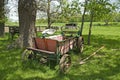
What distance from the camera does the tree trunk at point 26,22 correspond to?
33.3ft

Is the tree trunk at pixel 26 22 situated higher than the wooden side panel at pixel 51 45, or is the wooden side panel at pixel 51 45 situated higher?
the tree trunk at pixel 26 22

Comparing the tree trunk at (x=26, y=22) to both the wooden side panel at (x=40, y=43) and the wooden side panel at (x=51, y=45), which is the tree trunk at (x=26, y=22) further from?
the wooden side panel at (x=51, y=45)

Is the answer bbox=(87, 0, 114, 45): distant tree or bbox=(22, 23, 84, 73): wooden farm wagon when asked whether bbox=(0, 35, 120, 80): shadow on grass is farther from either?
bbox=(87, 0, 114, 45): distant tree

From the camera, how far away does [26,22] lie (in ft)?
33.7

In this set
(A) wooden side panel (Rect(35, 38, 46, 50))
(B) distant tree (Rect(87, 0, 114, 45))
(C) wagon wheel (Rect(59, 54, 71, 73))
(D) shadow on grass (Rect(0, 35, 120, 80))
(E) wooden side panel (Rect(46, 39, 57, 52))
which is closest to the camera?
(D) shadow on grass (Rect(0, 35, 120, 80))

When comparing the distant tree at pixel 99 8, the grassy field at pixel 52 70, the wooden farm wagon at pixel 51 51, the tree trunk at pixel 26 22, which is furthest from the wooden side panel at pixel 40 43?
the distant tree at pixel 99 8

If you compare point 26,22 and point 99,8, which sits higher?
point 99,8

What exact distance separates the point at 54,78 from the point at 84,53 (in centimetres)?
400

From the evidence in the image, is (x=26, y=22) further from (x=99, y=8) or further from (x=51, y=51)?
(x=99, y=8)

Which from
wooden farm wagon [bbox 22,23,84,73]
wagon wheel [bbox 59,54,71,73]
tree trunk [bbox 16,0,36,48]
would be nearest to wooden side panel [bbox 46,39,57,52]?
wooden farm wagon [bbox 22,23,84,73]

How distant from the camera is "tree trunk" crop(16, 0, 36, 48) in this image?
1016cm

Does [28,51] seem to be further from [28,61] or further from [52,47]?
[52,47]

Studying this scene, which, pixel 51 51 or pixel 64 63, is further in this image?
pixel 51 51

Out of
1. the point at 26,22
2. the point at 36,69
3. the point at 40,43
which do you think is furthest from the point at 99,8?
the point at 36,69
